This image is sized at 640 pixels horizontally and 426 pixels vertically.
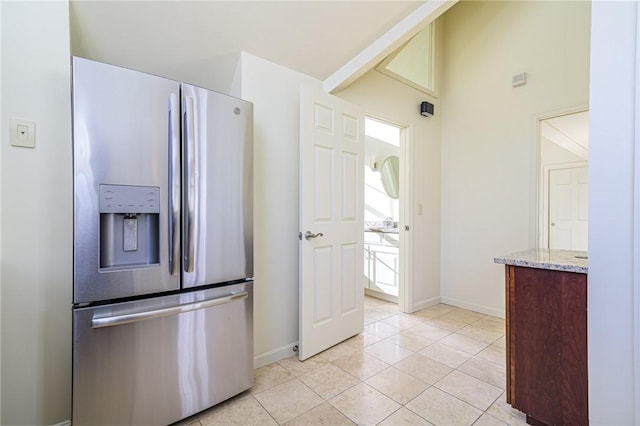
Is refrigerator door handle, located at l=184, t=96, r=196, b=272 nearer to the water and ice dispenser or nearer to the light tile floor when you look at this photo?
the water and ice dispenser

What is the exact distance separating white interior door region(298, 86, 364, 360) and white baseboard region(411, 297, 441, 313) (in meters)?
0.94

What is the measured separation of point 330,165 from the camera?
235 cm

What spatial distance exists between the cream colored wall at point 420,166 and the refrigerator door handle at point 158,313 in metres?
2.15

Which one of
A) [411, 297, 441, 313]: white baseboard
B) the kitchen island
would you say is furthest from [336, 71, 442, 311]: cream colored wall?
the kitchen island

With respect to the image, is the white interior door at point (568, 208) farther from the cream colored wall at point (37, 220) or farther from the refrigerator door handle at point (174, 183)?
the cream colored wall at point (37, 220)

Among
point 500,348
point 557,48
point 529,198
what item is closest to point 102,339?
point 500,348

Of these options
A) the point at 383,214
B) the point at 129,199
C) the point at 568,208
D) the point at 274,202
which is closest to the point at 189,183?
the point at 129,199

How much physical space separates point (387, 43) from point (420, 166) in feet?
4.83

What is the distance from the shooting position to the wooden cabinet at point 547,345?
1.34 m

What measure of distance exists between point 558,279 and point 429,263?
81.0 inches

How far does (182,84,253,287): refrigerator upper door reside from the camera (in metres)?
1.49

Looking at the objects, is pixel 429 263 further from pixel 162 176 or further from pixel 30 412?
pixel 30 412

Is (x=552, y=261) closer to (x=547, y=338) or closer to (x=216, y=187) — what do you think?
(x=547, y=338)

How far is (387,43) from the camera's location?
2.25 m
